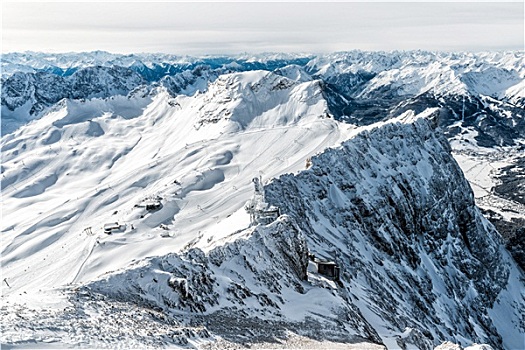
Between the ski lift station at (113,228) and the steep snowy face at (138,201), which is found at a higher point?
the ski lift station at (113,228)

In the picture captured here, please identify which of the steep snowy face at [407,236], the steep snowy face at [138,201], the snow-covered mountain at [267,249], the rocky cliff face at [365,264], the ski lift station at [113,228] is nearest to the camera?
the snow-covered mountain at [267,249]

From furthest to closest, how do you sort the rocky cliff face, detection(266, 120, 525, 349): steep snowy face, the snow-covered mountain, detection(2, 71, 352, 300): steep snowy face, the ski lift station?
the ski lift station → detection(2, 71, 352, 300): steep snowy face → detection(266, 120, 525, 349): steep snowy face → the rocky cliff face → the snow-covered mountain

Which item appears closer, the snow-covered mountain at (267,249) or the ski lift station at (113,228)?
the snow-covered mountain at (267,249)

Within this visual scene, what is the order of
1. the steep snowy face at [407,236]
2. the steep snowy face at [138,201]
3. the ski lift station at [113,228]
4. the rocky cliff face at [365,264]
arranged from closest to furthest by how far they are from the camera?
1. the rocky cliff face at [365,264]
2. the steep snowy face at [407,236]
3. the steep snowy face at [138,201]
4. the ski lift station at [113,228]

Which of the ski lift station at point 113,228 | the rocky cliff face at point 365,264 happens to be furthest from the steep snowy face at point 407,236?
the ski lift station at point 113,228

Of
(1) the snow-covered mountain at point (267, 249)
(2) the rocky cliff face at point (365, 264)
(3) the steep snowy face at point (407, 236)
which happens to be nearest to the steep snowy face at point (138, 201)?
(1) the snow-covered mountain at point (267, 249)

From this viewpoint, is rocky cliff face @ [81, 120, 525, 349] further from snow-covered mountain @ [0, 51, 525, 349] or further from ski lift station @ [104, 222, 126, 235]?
ski lift station @ [104, 222, 126, 235]

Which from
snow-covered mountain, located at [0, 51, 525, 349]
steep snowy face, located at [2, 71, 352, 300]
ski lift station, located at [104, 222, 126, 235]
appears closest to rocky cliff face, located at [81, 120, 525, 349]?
snow-covered mountain, located at [0, 51, 525, 349]

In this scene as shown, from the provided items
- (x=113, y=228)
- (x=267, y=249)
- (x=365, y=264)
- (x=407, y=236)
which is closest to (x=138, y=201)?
(x=113, y=228)

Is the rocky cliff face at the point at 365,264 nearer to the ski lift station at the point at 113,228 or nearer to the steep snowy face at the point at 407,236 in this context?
the steep snowy face at the point at 407,236
